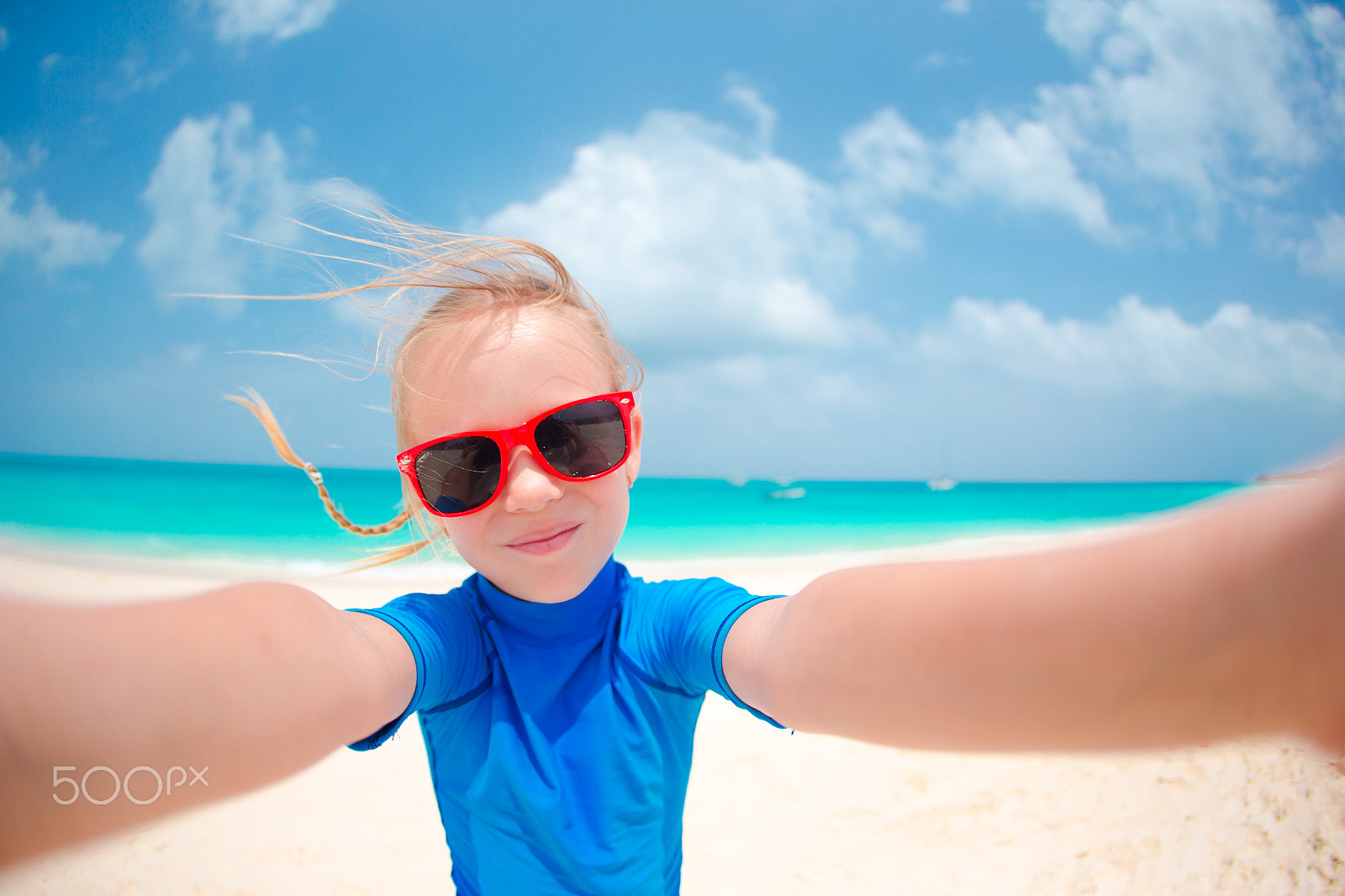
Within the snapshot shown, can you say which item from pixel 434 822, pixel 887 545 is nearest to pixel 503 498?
pixel 434 822

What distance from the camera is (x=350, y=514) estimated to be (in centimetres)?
2275

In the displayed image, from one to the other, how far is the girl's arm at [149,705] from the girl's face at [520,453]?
51 cm

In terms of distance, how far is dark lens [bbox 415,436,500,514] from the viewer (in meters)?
1.28

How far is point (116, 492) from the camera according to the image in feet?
96.7

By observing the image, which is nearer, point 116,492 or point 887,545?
point 887,545

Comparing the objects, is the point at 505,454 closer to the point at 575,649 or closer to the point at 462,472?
the point at 462,472

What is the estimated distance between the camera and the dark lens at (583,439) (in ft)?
4.26

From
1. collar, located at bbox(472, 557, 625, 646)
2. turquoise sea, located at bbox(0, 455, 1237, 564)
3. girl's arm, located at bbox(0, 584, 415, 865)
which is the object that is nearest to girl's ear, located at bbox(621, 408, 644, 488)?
collar, located at bbox(472, 557, 625, 646)

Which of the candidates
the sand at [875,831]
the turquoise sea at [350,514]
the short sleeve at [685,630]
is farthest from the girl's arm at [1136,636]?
the turquoise sea at [350,514]

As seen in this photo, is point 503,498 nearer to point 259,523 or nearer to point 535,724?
point 535,724

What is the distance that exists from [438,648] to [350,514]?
24579mm

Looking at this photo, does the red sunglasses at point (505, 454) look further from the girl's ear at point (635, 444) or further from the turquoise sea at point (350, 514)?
the turquoise sea at point (350, 514)

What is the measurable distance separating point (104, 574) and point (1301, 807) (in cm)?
1586

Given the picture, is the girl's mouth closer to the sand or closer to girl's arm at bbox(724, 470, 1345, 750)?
girl's arm at bbox(724, 470, 1345, 750)
